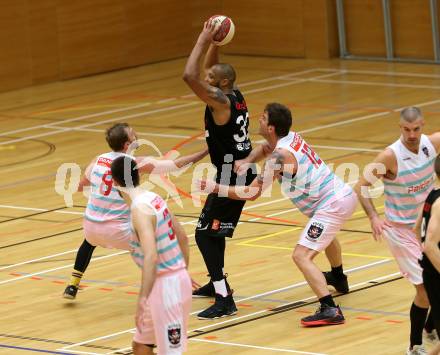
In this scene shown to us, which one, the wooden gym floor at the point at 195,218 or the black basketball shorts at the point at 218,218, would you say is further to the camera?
the black basketball shorts at the point at 218,218

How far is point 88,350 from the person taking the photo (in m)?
10.8

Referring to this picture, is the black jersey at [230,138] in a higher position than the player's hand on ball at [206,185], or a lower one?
higher

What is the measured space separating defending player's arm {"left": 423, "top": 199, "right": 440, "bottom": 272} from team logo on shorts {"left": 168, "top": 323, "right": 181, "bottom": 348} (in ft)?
5.99

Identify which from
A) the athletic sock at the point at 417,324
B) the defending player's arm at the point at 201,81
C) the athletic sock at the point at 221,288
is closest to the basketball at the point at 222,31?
the defending player's arm at the point at 201,81

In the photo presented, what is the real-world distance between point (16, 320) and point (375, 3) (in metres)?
16.6

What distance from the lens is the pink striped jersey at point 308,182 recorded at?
1120 centimetres

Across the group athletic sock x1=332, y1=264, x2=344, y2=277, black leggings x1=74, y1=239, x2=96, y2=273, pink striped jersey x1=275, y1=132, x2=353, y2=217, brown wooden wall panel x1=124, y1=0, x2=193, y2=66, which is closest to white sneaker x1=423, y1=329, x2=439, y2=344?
pink striped jersey x1=275, y1=132, x2=353, y2=217

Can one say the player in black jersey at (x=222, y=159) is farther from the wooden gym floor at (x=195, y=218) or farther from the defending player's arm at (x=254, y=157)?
the wooden gym floor at (x=195, y=218)

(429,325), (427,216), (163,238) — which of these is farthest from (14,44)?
(427,216)

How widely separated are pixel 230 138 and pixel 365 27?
1574 cm

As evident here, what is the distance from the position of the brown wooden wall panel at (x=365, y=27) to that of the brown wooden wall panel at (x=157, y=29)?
13.1ft

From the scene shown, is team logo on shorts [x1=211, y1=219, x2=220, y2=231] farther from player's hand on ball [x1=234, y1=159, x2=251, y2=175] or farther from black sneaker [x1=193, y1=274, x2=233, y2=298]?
black sneaker [x1=193, y1=274, x2=233, y2=298]

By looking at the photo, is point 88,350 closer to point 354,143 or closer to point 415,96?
point 354,143

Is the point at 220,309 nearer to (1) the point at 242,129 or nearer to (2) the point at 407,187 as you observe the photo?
(1) the point at 242,129
